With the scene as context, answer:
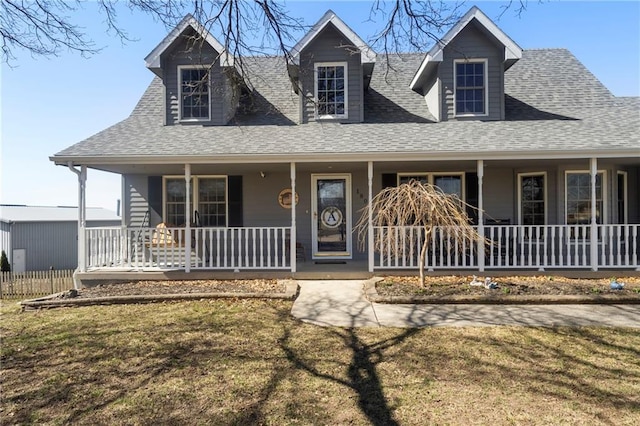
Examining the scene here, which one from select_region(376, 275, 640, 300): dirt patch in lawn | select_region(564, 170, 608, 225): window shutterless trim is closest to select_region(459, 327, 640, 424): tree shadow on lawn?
select_region(376, 275, 640, 300): dirt patch in lawn

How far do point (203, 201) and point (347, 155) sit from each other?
4.76 metres

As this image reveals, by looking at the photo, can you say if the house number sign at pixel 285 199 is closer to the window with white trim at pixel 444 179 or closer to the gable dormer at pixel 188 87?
the gable dormer at pixel 188 87

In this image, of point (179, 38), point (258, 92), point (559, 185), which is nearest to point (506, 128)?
point (559, 185)

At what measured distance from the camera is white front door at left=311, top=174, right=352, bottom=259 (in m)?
10.7

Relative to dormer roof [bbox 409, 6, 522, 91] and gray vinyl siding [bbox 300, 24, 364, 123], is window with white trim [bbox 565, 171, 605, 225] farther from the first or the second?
gray vinyl siding [bbox 300, 24, 364, 123]

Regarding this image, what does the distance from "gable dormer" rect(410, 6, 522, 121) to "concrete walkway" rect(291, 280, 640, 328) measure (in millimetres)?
5624

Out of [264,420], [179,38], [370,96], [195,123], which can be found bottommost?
[264,420]

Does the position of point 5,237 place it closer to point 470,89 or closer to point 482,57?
point 470,89

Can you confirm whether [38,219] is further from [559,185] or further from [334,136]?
[559,185]

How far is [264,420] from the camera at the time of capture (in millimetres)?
3164

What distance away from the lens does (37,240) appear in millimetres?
22000

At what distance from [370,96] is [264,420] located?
9.99m

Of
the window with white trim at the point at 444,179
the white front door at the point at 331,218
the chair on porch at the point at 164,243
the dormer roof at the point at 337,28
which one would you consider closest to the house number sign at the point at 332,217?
the white front door at the point at 331,218

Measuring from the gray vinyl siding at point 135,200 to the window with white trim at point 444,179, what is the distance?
7298 millimetres
